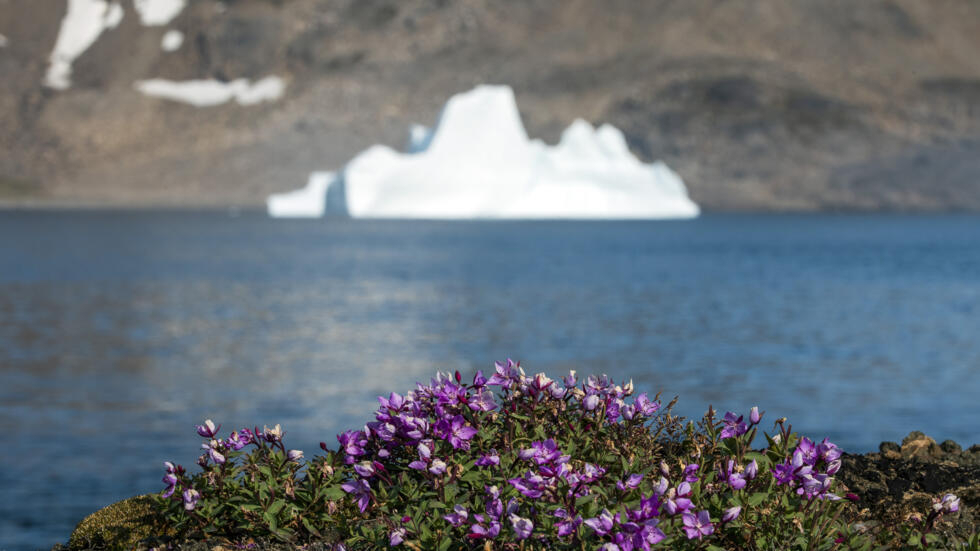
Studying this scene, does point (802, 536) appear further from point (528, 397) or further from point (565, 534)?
point (528, 397)

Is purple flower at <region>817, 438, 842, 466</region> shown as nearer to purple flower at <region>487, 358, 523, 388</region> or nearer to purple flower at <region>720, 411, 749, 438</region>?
purple flower at <region>720, 411, 749, 438</region>

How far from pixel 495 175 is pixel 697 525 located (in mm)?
149144

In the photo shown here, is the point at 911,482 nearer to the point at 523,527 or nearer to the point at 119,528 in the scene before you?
the point at 523,527

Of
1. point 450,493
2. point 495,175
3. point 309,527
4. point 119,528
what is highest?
point 495,175

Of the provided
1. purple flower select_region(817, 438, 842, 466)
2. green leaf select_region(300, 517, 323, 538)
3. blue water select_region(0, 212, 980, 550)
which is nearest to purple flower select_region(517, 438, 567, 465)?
green leaf select_region(300, 517, 323, 538)

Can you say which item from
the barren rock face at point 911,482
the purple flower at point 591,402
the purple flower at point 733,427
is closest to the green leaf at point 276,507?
the purple flower at point 591,402

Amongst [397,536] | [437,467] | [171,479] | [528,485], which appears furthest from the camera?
[171,479]

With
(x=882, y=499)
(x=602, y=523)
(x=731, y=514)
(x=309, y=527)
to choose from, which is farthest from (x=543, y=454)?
(x=882, y=499)

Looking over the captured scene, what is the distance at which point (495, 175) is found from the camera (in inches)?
6083

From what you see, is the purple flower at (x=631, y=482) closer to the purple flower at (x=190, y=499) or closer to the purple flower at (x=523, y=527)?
the purple flower at (x=523, y=527)

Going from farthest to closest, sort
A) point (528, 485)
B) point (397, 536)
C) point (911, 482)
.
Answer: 1. point (911, 482)
2. point (528, 485)
3. point (397, 536)

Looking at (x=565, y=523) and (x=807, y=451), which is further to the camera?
(x=807, y=451)

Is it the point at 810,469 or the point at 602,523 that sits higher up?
the point at 810,469

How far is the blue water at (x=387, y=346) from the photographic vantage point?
2044 cm
